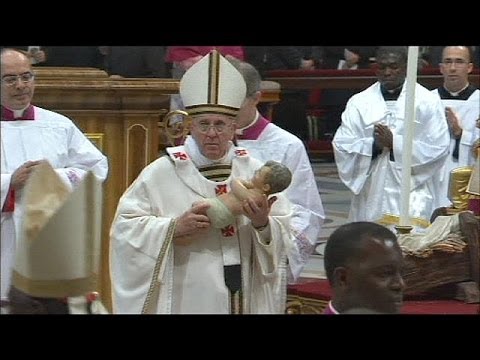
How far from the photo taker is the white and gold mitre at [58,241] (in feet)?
11.7

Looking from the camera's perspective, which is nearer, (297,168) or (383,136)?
(297,168)

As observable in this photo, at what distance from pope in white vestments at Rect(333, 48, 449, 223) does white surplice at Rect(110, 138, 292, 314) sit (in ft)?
3.82

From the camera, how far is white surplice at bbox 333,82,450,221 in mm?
5777

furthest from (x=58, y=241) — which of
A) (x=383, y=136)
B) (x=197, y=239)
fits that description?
(x=383, y=136)

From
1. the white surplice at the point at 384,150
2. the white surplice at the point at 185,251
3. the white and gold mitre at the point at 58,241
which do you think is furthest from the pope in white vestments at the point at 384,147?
the white and gold mitre at the point at 58,241

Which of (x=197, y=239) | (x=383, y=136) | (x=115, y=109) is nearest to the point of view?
(x=197, y=239)

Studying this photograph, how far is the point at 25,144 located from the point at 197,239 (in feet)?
2.19

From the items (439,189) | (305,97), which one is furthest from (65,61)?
(439,189)

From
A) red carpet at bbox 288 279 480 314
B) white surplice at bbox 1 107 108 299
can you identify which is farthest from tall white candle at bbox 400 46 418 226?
white surplice at bbox 1 107 108 299

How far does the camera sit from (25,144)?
15.8 feet

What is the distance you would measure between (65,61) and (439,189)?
5.30 feet

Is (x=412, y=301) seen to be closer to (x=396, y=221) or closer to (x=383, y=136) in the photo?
(x=396, y=221)
